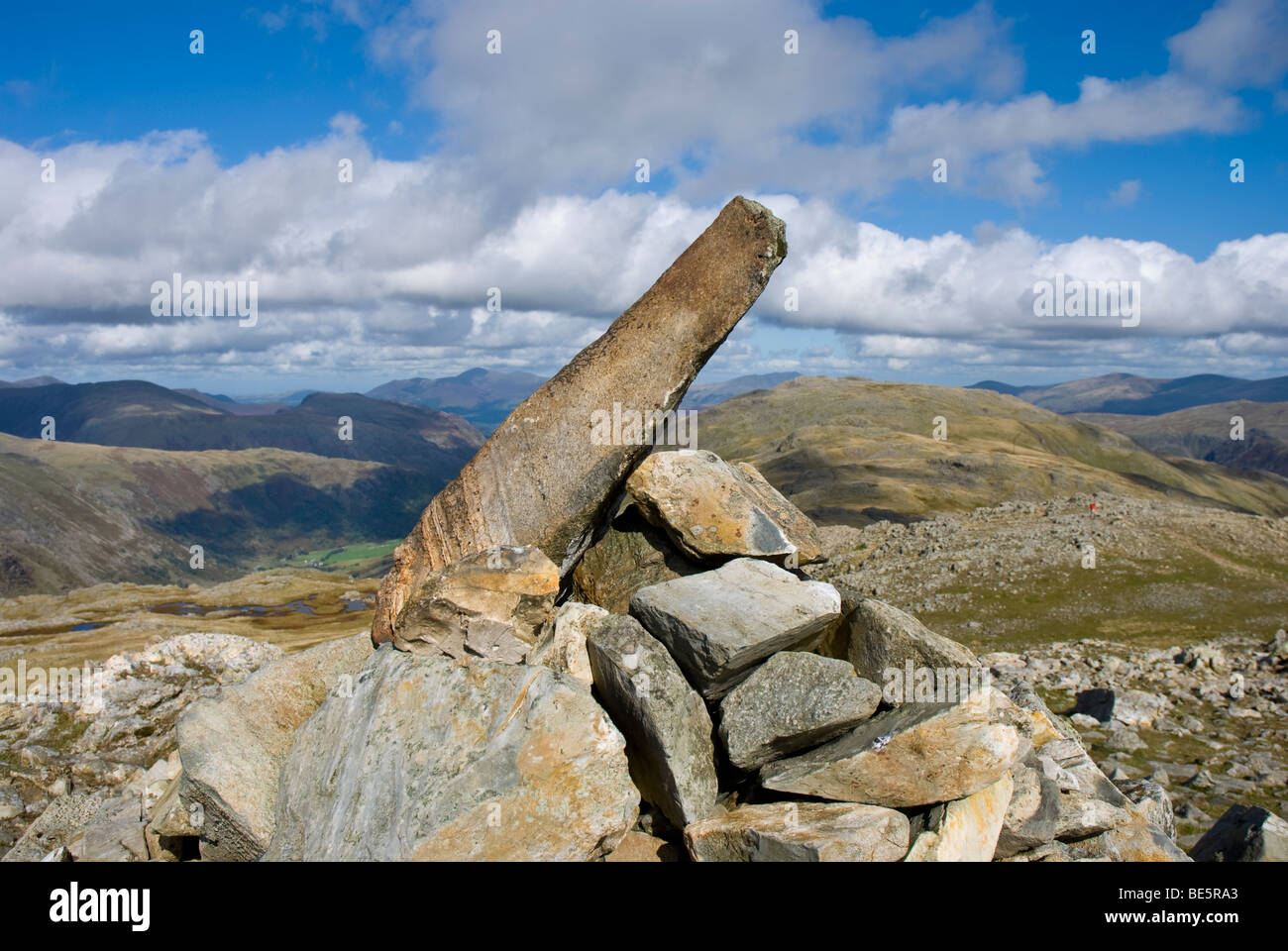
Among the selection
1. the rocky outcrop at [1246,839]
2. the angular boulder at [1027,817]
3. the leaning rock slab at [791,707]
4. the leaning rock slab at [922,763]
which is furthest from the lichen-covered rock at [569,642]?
the rocky outcrop at [1246,839]

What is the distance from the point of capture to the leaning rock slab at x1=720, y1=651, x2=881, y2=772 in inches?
421

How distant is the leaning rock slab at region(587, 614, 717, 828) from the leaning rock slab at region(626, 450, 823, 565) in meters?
2.99

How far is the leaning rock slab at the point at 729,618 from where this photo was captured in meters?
10.9

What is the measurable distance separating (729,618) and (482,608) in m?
4.11

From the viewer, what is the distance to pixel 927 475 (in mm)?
189000

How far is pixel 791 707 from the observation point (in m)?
10.8

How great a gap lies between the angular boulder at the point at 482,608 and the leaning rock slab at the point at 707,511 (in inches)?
107

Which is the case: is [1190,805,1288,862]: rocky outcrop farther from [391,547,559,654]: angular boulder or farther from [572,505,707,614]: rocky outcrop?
[391,547,559,654]: angular boulder

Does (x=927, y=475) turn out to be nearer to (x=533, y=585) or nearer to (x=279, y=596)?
(x=279, y=596)

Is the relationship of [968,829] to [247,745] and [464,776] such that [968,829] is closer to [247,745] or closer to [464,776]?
[464,776]

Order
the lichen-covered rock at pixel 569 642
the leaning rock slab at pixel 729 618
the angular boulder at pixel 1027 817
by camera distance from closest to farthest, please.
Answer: the leaning rock slab at pixel 729 618, the angular boulder at pixel 1027 817, the lichen-covered rock at pixel 569 642

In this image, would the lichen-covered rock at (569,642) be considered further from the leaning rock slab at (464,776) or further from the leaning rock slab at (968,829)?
the leaning rock slab at (968,829)

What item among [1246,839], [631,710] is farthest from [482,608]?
[1246,839]

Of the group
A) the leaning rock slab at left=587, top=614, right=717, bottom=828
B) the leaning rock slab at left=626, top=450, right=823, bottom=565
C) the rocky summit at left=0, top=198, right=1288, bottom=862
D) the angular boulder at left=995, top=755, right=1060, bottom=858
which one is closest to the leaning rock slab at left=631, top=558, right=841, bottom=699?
the rocky summit at left=0, top=198, right=1288, bottom=862
